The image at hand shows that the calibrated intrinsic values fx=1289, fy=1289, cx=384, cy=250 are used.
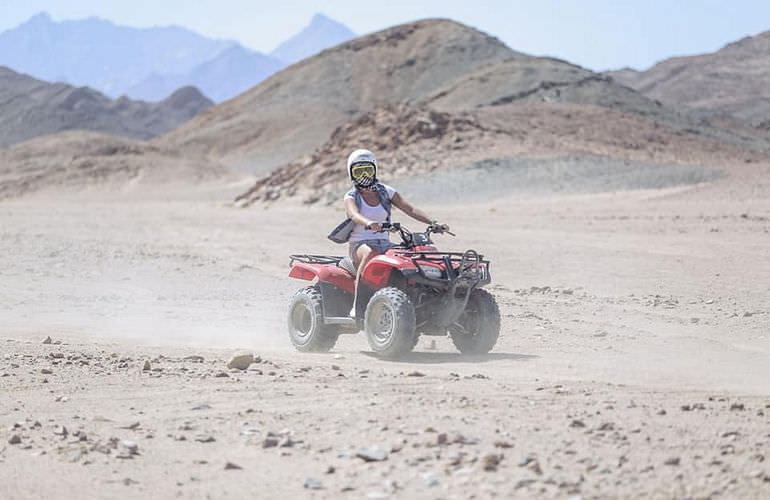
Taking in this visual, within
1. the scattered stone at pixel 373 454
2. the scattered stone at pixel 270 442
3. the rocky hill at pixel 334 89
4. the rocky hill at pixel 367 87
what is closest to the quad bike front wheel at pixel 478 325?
the scattered stone at pixel 270 442

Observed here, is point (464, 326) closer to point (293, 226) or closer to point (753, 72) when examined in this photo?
point (293, 226)

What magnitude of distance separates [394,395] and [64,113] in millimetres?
135253

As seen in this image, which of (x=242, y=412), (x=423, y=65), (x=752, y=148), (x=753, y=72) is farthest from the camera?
(x=753, y=72)

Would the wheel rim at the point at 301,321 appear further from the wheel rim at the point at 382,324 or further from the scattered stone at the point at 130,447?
the scattered stone at the point at 130,447

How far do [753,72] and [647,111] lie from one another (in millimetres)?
78566

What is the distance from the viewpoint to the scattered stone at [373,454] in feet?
22.2

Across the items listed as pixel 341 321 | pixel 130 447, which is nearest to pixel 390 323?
pixel 341 321

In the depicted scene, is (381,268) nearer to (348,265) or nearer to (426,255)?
(426,255)

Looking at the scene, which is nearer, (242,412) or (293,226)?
(242,412)

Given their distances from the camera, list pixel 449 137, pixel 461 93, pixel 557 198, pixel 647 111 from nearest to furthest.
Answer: pixel 557 198
pixel 449 137
pixel 647 111
pixel 461 93

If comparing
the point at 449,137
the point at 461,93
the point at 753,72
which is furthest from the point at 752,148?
the point at 753,72

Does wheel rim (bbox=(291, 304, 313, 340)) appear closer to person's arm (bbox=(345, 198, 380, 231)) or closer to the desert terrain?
the desert terrain

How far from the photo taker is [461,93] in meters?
89.8

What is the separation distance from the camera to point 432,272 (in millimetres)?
10984
